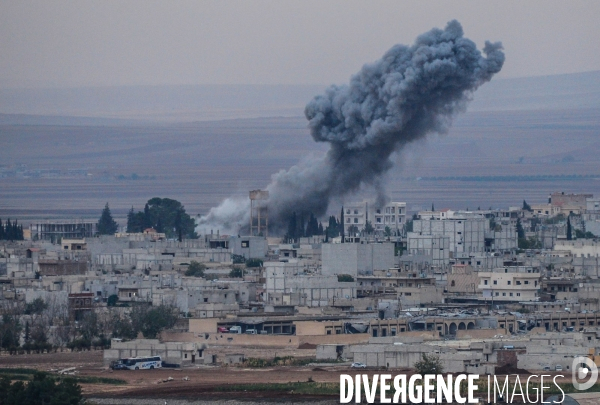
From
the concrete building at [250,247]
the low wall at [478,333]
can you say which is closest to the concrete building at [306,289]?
the low wall at [478,333]

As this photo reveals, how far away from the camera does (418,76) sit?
94.7m

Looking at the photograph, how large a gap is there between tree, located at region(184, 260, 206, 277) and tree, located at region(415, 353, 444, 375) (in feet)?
98.4

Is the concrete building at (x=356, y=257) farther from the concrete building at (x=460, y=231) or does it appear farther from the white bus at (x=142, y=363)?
the white bus at (x=142, y=363)

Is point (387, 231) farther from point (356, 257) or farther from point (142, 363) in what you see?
point (142, 363)

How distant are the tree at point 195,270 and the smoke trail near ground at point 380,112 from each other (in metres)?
17.7

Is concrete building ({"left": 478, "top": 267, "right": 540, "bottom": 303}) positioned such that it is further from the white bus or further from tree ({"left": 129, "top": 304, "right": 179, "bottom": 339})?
the white bus

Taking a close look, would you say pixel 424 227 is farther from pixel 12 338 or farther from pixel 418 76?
pixel 12 338

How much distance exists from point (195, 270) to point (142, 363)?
26764 millimetres

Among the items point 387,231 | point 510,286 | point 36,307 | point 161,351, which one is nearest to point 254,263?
point 510,286

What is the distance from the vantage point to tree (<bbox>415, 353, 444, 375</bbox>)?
48.2 metres

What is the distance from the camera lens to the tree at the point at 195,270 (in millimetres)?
79000

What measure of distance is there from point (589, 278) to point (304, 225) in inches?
1093

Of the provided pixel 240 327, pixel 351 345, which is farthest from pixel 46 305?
pixel 351 345

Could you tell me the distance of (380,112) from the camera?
319ft
